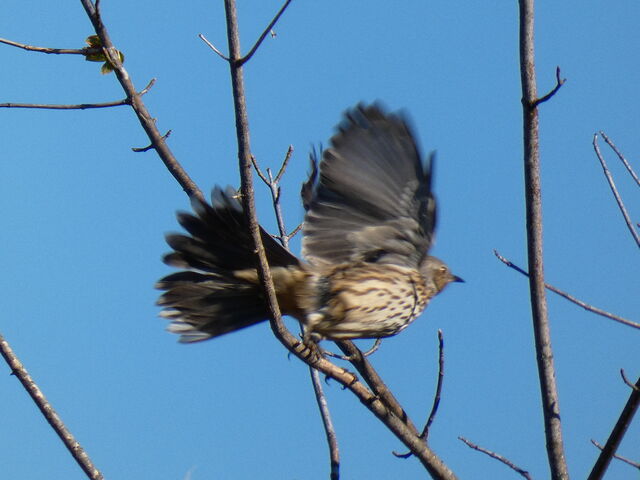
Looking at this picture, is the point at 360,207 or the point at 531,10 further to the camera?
the point at 360,207

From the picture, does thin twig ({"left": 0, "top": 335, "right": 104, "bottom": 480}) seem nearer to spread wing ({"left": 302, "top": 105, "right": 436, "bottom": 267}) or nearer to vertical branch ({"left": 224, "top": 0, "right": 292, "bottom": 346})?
vertical branch ({"left": 224, "top": 0, "right": 292, "bottom": 346})

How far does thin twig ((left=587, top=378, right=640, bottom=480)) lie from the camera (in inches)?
133

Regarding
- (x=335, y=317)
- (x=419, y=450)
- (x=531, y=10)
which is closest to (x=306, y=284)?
(x=335, y=317)

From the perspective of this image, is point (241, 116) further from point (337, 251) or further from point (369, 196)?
point (337, 251)

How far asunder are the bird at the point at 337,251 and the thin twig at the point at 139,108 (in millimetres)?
254

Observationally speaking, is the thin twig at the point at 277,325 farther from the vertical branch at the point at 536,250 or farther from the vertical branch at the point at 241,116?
the vertical branch at the point at 536,250

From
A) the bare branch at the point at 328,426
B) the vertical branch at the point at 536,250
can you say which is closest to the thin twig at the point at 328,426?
the bare branch at the point at 328,426

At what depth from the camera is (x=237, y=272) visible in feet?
14.9

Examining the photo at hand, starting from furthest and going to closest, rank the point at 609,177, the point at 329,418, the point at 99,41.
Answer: the point at 329,418, the point at 609,177, the point at 99,41

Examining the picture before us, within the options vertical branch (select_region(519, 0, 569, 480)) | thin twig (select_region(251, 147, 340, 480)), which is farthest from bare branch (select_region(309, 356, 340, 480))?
vertical branch (select_region(519, 0, 569, 480))

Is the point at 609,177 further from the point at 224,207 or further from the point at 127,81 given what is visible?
the point at 127,81

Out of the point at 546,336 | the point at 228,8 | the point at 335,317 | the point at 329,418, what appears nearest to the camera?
the point at 228,8

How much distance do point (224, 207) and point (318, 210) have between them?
634 millimetres

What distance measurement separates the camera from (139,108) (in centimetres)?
431
